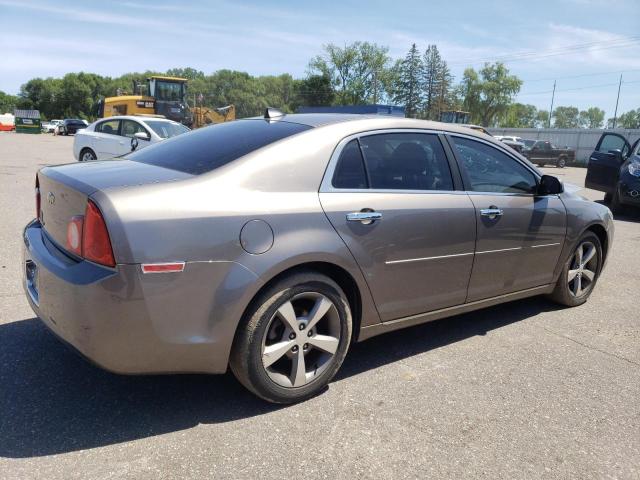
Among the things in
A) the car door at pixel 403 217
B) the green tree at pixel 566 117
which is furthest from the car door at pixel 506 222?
the green tree at pixel 566 117

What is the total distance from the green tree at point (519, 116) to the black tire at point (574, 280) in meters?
103

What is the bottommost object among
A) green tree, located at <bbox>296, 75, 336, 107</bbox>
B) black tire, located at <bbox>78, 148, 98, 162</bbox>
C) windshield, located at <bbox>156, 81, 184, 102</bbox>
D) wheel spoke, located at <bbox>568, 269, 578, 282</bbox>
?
wheel spoke, located at <bbox>568, 269, 578, 282</bbox>

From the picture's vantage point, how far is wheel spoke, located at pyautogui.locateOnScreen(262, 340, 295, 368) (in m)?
2.71

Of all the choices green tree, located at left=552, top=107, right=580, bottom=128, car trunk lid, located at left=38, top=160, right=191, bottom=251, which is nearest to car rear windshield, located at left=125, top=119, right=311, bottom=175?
car trunk lid, located at left=38, top=160, right=191, bottom=251

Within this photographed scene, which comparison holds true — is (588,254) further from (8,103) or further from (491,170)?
(8,103)

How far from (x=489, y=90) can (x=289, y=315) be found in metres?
103

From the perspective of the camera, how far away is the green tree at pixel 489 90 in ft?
314

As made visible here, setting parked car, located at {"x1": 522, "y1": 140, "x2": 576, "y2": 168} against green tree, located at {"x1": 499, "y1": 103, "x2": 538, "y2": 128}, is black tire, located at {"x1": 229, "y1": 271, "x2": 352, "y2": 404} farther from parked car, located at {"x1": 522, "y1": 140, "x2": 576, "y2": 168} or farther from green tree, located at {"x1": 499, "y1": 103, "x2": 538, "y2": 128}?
green tree, located at {"x1": 499, "y1": 103, "x2": 538, "y2": 128}

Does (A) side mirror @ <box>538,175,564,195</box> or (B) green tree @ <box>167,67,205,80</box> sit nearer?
(A) side mirror @ <box>538,175,564,195</box>

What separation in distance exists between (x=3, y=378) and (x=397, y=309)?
7.62 ft

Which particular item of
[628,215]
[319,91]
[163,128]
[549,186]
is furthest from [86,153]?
[319,91]

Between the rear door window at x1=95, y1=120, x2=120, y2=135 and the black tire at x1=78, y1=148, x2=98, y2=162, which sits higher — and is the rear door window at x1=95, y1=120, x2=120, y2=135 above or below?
above

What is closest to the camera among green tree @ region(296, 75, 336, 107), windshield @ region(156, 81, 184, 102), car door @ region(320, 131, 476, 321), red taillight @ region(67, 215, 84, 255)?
red taillight @ region(67, 215, 84, 255)

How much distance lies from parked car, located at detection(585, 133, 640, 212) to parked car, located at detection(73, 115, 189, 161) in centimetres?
964
